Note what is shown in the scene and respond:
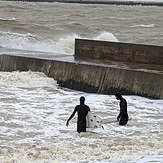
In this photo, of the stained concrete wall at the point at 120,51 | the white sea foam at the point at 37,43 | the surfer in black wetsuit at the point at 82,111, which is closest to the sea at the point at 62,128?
the surfer in black wetsuit at the point at 82,111

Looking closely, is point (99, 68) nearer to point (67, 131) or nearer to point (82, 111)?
point (67, 131)

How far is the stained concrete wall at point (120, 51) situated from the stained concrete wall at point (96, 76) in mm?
1610

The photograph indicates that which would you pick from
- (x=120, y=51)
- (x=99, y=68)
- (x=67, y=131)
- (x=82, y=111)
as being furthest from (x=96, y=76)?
(x=82, y=111)

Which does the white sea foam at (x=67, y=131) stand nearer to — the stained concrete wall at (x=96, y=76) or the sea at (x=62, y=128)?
the sea at (x=62, y=128)

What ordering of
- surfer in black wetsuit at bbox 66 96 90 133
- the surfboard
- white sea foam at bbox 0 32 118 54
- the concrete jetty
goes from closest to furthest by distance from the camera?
surfer in black wetsuit at bbox 66 96 90 133
the surfboard
the concrete jetty
white sea foam at bbox 0 32 118 54

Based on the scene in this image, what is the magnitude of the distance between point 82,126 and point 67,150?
1141 millimetres

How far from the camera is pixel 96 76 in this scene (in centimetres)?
1470

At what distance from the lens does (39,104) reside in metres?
12.7

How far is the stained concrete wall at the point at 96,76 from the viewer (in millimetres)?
13493

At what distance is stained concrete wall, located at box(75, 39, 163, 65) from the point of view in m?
15.5

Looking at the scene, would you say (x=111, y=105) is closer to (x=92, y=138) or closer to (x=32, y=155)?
(x=92, y=138)

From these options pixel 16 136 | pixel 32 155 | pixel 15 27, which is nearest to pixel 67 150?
pixel 32 155

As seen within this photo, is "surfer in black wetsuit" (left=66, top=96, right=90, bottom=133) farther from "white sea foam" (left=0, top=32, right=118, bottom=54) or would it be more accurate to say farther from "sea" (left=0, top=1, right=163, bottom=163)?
"white sea foam" (left=0, top=32, right=118, bottom=54)

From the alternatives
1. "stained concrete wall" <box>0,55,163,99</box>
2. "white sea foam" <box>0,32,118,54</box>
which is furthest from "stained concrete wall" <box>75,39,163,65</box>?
"white sea foam" <box>0,32,118,54</box>
